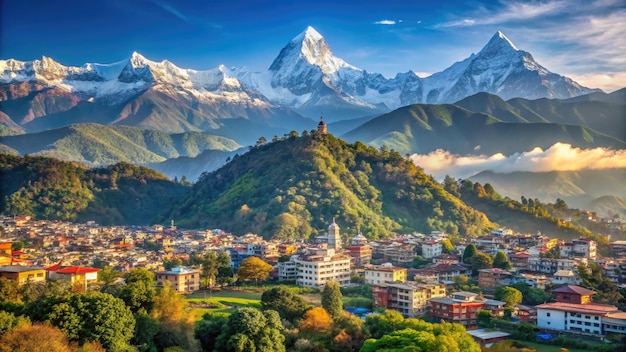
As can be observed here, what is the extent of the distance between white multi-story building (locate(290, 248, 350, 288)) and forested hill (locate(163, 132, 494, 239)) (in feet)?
44.0

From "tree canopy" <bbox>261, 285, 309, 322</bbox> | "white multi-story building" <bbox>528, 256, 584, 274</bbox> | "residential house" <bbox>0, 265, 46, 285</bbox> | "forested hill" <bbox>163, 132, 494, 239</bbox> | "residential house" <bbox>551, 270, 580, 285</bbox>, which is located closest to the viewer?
"tree canopy" <bbox>261, 285, 309, 322</bbox>

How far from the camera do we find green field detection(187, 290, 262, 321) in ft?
80.9

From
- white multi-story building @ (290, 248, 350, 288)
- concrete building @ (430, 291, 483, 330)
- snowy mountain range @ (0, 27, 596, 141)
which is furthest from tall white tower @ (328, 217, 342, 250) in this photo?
snowy mountain range @ (0, 27, 596, 141)

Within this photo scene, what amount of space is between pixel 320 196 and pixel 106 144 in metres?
75.4

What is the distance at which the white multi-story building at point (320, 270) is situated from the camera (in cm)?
3258

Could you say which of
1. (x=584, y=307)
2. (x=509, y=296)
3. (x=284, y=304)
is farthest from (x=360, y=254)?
(x=584, y=307)

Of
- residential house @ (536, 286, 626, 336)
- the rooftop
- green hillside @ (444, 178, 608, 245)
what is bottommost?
residential house @ (536, 286, 626, 336)

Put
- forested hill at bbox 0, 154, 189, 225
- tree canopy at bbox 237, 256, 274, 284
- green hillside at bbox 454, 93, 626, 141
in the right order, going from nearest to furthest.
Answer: tree canopy at bbox 237, 256, 274, 284 → forested hill at bbox 0, 154, 189, 225 → green hillside at bbox 454, 93, 626, 141

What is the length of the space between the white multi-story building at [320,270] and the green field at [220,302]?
12.8 ft

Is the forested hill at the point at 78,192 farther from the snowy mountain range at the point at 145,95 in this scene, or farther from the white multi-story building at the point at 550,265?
the snowy mountain range at the point at 145,95

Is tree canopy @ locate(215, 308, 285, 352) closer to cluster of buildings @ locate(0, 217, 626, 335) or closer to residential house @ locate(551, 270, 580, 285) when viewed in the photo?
cluster of buildings @ locate(0, 217, 626, 335)

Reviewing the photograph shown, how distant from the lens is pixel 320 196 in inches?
2101

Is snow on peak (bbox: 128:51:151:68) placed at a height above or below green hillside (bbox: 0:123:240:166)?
above

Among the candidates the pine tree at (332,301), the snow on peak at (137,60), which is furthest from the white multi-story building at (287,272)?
the snow on peak at (137,60)
